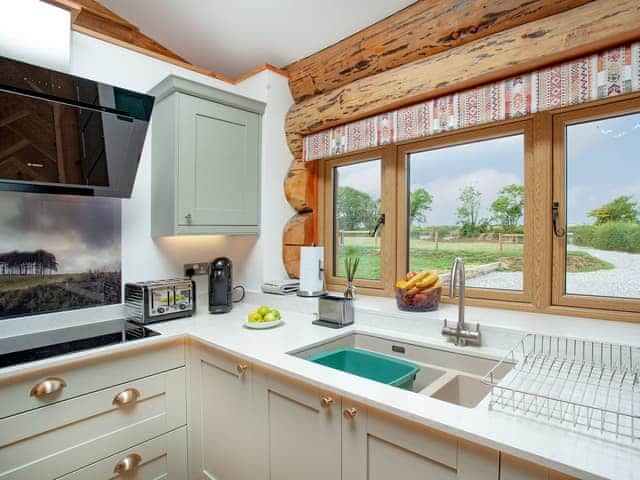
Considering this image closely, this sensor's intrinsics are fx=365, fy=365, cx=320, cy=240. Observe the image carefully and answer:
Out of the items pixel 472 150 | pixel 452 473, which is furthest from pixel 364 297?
pixel 452 473

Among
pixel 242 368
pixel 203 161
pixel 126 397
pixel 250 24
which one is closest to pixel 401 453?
pixel 242 368

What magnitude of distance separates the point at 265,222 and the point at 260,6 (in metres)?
1.22

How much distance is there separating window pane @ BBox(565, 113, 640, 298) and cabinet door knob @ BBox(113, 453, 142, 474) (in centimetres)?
198

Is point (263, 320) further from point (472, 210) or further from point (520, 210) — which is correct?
point (520, 210)

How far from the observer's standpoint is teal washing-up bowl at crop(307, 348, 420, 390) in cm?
141

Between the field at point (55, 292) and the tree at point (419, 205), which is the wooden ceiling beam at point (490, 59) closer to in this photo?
the tree at point (419, 205)

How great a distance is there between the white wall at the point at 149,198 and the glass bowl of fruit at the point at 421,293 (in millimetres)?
971

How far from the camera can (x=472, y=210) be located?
188 cm

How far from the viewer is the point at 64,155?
1.57 m

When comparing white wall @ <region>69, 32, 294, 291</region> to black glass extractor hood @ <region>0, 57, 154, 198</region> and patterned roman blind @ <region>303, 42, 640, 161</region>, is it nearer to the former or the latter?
black glass extractor hood @ <region>0, 57, 154, 198</region>

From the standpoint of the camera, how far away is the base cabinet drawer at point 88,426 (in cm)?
128

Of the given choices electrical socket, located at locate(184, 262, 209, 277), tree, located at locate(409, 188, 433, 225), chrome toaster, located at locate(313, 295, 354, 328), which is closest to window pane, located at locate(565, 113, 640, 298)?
tree, located at locate(409, 188, 433, 225)

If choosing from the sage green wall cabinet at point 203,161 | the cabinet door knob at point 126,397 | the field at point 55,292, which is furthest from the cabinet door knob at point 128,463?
the sage green wall cabinet at point 203,161

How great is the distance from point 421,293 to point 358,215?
2.57 ft
